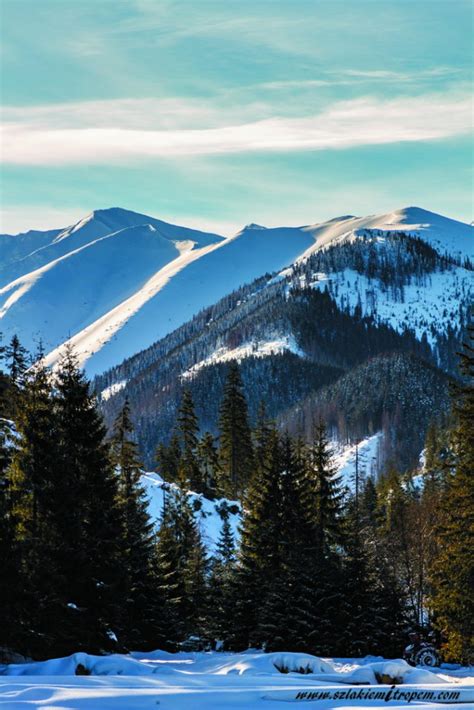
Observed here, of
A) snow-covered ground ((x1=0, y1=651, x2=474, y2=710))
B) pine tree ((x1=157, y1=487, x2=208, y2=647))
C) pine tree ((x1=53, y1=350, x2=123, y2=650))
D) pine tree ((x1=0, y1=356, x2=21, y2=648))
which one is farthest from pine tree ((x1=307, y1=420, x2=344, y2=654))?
snow-covered ground ((x1=0, y1=651, x2=474, y2=710))

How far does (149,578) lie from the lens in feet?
118

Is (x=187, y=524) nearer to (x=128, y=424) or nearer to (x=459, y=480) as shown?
(x=128, y=424)

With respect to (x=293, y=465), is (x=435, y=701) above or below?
below

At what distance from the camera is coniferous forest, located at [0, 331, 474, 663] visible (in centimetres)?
2505

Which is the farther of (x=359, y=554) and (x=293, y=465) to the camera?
(x=293, y=465)

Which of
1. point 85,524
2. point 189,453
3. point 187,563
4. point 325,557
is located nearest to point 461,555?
point 325,557

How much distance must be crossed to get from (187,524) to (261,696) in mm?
52597

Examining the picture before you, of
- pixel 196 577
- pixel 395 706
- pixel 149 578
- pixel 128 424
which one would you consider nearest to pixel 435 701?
pixel 395 706

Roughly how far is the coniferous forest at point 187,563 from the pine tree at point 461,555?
0.20ft

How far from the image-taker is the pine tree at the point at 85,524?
2572cm

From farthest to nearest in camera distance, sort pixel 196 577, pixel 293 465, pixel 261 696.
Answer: pixel 196 577 → pixel 293 465 → pixel 261 696

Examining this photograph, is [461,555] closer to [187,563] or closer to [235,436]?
[187,563]

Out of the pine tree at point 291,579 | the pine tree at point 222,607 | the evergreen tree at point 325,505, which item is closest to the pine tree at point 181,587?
the pine tree at point 222,607

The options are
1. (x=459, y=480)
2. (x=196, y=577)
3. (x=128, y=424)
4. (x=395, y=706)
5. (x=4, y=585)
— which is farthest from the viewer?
(x=128, y=424)
